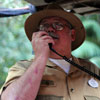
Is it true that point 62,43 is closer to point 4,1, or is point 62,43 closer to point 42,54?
point 42,54

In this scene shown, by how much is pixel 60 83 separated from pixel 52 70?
128 millimetres

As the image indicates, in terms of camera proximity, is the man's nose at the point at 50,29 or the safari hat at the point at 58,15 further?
the safari hat at the point at 58,15

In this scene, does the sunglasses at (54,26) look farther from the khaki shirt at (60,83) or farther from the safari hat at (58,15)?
the khaki shirt at (60,83)

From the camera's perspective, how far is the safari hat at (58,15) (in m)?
2.12

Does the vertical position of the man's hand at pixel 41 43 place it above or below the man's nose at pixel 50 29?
below

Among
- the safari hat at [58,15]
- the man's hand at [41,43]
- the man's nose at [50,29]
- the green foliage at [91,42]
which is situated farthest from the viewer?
the green foliage at [91,42]

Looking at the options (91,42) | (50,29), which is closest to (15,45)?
(91,42)

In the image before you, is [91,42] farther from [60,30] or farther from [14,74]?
[14,74]

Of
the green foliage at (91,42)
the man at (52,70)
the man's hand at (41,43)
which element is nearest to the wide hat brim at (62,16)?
the man at (52,70)

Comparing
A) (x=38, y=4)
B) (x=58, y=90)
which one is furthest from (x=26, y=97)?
(x=38, y=4)

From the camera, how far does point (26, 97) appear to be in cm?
158

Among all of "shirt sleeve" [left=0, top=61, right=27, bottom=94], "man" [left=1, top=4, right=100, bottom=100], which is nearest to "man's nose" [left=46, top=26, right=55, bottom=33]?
"man" [left=1, top=4, right=100, bottom=100]

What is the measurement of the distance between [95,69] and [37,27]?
609 millimetres

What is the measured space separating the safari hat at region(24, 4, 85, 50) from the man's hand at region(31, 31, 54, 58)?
0.35 metres
